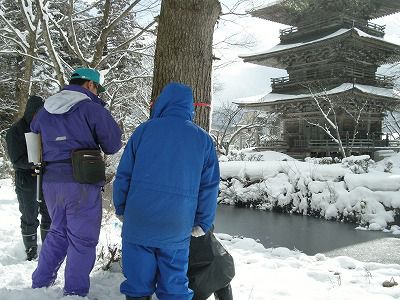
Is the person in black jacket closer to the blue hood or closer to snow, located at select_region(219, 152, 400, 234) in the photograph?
the blue hood

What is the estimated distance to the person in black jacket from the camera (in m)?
3.57

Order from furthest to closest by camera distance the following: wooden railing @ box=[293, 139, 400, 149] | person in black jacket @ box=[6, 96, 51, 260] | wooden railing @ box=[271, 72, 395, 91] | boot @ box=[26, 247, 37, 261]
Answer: wooden railing @ box=[271, 72, 395, 91]
wooden railing @ box=[293, 139, 400, 149]
boot @ box=[26, 247, 37, 261]
person in black jacket @ box=[6, 96, 51, 260]

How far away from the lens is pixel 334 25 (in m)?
20.9

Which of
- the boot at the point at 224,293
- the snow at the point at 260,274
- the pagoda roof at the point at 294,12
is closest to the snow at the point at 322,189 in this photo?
the snow at the point at 260,274

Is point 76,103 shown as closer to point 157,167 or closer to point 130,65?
point 157,167

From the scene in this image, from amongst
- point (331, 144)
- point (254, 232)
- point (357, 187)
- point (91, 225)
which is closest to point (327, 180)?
point (357, 187)

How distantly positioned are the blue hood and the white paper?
1.08 metres

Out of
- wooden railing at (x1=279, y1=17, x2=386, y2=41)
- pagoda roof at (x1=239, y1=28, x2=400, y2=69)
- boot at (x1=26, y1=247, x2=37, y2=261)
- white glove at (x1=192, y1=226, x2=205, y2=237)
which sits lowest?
boot at (x1=26, y1=247, x2=37, y2=261)

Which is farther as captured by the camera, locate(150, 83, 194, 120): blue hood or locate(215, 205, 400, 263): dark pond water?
locate(215, 205, 400, 263): dark pond water

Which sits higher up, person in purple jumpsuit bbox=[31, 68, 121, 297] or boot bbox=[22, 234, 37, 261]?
person in purple jumpsuit bbox=[31, 68, 121, 297]

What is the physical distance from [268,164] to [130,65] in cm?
782

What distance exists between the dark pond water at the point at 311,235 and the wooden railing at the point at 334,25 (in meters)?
12.3

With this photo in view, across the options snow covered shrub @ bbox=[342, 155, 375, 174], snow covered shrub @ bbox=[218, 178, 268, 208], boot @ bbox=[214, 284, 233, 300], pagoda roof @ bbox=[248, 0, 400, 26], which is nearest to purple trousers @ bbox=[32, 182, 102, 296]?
boot @ bbox=[214, 284, 233, 300]

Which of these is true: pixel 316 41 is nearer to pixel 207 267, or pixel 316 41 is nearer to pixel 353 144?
pixel 353 144
